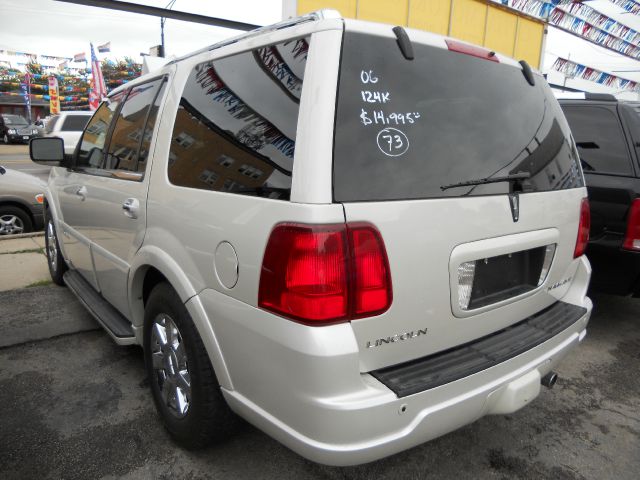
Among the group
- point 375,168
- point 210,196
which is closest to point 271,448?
point 210,196

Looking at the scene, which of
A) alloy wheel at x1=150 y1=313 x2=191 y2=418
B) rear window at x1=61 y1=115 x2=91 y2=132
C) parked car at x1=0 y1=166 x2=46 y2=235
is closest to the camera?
alloy wheel at x1=150 y1=313 x2=191 y2=418

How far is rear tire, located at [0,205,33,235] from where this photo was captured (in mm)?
6722

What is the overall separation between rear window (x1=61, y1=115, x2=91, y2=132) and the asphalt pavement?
1255cm

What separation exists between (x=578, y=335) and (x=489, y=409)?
0.83m

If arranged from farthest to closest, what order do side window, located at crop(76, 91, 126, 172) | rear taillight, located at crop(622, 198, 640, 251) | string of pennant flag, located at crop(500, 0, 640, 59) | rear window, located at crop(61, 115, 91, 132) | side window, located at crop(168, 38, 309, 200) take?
string of pennant flag, located at crop(500, 0, 640, 59)
rear window, located at crop(61, 115, 91, 132)
rear taillight, located at crop(622, 198, 640, 251)
side window, located at crop(76, 91, 126, 172)
side window, located at crop(168, 38, 309, 200)

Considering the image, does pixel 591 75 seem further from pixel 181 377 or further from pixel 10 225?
pixel 181 377

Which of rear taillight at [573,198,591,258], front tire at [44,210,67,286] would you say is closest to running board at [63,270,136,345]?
front tire at [44,210,67,286]

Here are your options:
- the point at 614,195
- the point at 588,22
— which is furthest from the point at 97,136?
the point at 588,22

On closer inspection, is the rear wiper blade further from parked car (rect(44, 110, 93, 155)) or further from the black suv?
parked car (rect(44, 110, 93, 155))

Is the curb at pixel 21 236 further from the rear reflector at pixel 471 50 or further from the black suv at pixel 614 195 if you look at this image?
the black suv at pixel 614 195

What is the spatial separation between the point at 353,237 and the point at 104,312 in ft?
7.33

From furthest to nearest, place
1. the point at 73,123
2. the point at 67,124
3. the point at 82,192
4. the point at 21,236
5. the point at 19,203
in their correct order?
the point at 73,123, the point at 67,124, the point at 19,203, the point at 21,236, the point at 82,192

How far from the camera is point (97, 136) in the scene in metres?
3.44

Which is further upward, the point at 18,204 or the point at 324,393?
the point at 18,204
